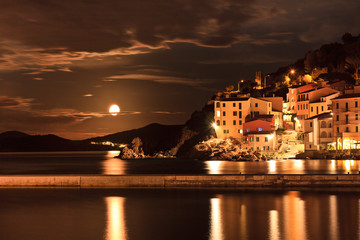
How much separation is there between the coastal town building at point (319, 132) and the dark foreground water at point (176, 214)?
1723 inches

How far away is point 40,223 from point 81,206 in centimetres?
420

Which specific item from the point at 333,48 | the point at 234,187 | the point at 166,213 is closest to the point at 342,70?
the point at 333,48

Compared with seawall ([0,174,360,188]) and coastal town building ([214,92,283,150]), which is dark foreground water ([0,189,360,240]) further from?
coastal town building ([214,92,283,150])

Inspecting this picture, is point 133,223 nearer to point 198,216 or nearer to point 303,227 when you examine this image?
point 198,216

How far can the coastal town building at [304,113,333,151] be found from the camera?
68812 millimetres

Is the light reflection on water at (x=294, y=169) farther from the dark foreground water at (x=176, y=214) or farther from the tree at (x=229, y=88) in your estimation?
the tree at (x=229, y=88)

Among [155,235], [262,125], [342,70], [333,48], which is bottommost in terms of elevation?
[155,235]

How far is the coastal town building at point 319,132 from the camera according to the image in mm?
68812

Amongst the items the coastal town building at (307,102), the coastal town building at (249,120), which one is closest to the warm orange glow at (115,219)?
the coastal town building at (249,120)

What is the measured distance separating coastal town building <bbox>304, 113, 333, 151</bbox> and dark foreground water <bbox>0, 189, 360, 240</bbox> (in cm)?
4376

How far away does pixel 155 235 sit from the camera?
16.8m

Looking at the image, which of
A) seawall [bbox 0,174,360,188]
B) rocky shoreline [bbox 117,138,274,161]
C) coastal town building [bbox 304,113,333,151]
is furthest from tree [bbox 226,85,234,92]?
seawall [bbox 0,174,360,188]

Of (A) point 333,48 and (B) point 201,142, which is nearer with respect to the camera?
(B) point 201,142

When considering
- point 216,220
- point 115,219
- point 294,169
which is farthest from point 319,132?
point 115,219
